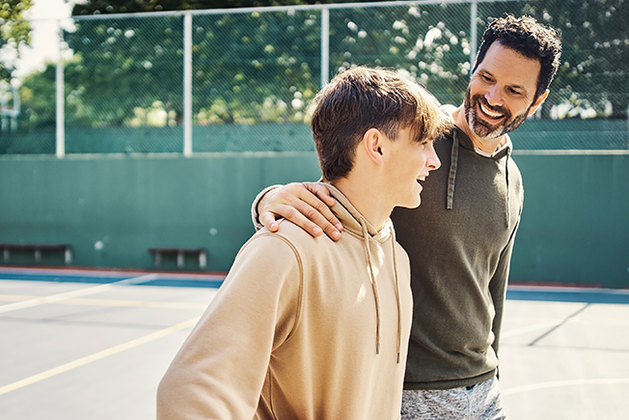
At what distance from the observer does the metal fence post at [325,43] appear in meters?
10.5

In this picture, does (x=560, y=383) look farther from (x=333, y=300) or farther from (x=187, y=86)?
(x=187, y=86)

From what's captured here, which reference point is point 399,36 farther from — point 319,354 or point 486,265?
point 319,354

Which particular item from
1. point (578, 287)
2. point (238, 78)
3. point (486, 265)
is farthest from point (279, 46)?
point (486, 265)

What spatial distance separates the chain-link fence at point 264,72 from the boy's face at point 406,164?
340 inches

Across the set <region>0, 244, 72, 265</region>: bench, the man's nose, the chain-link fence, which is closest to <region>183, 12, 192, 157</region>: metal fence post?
the chain-link fence

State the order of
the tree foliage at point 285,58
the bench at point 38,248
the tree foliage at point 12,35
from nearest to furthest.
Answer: the tree foliage at point 285,58 → the bench at point 38,248 → the tree foliage at point 12,35

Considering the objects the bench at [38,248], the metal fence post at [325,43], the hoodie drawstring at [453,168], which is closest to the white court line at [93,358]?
the hoodie drawstring at [453,168]

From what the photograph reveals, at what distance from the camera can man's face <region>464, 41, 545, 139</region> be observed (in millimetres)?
2096

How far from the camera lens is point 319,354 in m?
1.22

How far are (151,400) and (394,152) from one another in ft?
11.3

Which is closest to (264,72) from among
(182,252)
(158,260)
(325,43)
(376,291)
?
(325,43)

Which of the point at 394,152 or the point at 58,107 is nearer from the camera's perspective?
the point at 394,152

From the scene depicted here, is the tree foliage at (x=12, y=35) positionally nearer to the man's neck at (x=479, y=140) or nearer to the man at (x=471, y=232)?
the man's neck at (x=479, y=140)

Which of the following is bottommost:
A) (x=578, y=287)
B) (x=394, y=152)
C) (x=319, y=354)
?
(x=578, y=287)
